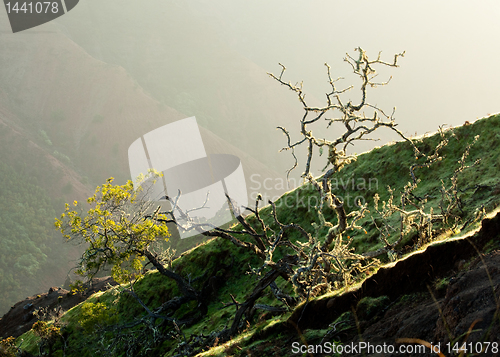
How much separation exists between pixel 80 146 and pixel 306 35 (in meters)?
137

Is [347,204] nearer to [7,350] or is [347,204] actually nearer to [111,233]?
[111,233]

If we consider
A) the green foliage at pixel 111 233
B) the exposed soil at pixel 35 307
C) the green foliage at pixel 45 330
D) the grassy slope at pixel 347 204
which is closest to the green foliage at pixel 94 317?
the grassy slope at pixel 347 204

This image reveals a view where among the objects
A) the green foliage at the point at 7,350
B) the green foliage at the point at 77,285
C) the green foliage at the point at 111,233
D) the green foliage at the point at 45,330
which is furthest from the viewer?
the green foliage at the point at 45,330

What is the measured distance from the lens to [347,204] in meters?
10.7

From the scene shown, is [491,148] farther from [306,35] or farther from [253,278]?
[306,35]

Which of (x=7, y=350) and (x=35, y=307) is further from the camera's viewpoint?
(x=35, y=307)

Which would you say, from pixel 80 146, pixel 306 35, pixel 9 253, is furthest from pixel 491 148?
pixel 306 35

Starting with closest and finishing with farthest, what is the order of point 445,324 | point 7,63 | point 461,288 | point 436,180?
point 445,324 → point 461,288 → point 436,180 → point 7,63

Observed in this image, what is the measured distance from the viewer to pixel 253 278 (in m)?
10.5

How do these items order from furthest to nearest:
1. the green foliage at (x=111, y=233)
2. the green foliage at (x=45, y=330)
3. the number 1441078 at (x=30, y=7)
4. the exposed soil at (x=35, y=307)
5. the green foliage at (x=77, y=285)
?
the number 1441078 at (x=30, y=7), the exposed soil at (x=35, y=307), the green foliage at (x=45, y=330), the green foliage at (x=77, y=285), the green foliage at (x=111, y=233)

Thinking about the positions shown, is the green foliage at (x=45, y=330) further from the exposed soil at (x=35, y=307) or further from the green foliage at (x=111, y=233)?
the exposed soil at (x=35, y=307)

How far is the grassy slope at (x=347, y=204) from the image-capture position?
8023 millimetres

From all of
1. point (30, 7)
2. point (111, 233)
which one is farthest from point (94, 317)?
point (30, 7)

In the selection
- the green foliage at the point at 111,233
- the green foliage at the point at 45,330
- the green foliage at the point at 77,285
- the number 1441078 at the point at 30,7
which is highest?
the number 1441078 at the point at 30,7
